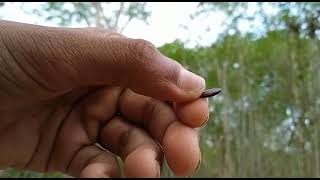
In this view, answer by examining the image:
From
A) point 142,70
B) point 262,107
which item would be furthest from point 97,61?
point 262,107

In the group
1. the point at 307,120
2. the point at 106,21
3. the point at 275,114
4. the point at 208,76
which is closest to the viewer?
the point at 307,120

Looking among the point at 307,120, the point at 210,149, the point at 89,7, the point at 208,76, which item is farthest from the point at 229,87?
the point at 89,7

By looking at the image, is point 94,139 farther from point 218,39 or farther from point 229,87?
point 218,39

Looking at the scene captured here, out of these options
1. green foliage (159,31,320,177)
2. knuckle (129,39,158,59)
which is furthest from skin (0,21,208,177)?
green foliage (159,31,320,177)

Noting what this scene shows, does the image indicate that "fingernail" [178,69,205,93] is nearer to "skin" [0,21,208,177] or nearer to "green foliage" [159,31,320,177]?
"skin" [0,21,208,177]

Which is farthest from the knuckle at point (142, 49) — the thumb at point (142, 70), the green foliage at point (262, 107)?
the green foliage at point (262, 107)

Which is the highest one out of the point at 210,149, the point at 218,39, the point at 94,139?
the point at 94,139

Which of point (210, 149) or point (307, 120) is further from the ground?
point (307, 120)

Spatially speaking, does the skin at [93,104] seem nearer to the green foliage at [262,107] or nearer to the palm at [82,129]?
the palm at [82,129]

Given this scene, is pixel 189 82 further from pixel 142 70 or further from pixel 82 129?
pixel 82 129
